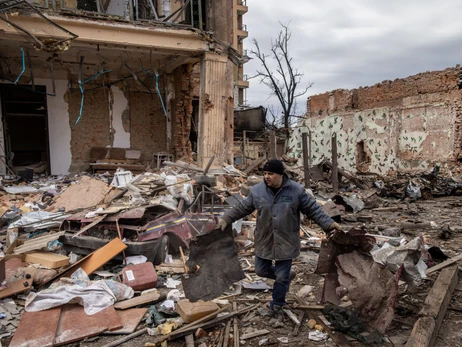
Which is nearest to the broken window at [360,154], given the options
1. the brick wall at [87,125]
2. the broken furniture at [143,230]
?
the brick wall at [87,125]

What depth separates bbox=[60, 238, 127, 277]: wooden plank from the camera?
184 inches

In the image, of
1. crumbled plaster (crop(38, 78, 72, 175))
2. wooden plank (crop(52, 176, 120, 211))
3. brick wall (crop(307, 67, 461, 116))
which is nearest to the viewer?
wooden plank (crop(52, 176, 120, 211))

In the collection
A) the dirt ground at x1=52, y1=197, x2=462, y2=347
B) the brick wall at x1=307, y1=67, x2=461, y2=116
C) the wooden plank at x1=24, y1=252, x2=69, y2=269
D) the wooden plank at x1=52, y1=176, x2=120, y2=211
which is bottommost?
the dirt ground at x1=52, y1=197, x2=462, y2=347

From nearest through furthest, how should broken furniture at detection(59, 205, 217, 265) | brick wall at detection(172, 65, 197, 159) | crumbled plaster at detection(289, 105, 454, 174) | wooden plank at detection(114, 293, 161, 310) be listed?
1. wooden plank at detection(114, 293, 161, 310)
2. broken furniture at detection(59, 205, 217, 265)
3. brick wall at detection(172, 65, 197, 159)
4. crumbled plaster at detection(289, 105, 454, 174)

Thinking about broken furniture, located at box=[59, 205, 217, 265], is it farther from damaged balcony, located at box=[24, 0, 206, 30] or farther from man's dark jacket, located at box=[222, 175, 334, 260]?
damaged balcony, located at box=[24, 0, 206, 30]

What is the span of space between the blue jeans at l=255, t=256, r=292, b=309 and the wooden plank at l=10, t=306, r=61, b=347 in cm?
208

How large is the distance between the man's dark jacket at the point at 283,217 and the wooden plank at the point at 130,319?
1435 mm

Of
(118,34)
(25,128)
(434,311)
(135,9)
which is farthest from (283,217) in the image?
(25,128)

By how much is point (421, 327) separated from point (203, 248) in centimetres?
214

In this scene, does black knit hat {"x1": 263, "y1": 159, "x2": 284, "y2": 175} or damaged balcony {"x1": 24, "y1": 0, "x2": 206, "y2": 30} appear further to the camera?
damaged balcony {"x1": 24, "y1": 0, "x2": 206, "y2": 30}

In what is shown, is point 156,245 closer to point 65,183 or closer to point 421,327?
point 421,327

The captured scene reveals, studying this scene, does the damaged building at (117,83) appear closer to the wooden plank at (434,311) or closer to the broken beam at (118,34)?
the broken beam at (118,34)

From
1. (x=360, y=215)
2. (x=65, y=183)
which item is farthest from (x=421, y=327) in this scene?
(x=65, y=183)

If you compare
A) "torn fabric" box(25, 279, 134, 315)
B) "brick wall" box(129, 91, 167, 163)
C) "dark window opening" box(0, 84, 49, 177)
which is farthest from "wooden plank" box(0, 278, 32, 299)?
"brick wall" box(129, 91, 167, 163)
